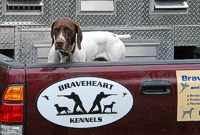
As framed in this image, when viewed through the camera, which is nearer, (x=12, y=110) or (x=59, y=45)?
(x=12, y=110)

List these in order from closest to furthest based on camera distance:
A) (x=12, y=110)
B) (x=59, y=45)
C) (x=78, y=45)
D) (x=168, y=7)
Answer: (x=12, y=110), (x=59, y=45), (x=78, y=45), (x=168, y=7)

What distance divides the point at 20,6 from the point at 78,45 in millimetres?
1653

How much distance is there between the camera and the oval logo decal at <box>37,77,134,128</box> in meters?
3.43

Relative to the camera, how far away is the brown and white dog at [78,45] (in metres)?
4.57

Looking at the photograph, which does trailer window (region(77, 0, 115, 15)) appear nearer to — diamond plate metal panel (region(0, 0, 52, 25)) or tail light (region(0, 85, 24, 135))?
diamond plate metal panel (region(0, 0, 52, 25))

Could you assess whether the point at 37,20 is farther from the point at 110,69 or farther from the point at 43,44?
the point at 110,69

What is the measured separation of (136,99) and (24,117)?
79cm

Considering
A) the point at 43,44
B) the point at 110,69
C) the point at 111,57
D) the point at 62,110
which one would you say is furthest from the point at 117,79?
the point at 43,44

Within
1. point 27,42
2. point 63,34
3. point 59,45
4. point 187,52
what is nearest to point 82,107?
point 59,45

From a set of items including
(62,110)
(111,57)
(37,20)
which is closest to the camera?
(62,110)

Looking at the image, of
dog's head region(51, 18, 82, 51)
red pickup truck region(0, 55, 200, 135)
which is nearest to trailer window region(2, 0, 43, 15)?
dog's head region(51, 18, 82, 51)

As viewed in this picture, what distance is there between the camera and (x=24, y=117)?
3.44 meters

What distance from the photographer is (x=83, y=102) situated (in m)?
3.45

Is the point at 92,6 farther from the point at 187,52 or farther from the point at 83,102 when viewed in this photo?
the point at 83,102
